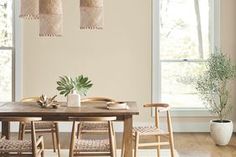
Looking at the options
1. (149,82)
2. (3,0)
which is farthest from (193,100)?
(3,0)

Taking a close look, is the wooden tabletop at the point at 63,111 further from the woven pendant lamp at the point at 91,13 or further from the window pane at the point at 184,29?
the window pane at the point at 184,29

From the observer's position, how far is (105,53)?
261 inches

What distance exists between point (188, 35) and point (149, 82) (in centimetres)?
99

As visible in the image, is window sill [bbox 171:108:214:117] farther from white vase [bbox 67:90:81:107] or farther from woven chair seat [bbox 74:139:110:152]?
woven chair seat [bbox 74:139:110:152]

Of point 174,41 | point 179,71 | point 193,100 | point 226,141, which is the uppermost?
point 174,41

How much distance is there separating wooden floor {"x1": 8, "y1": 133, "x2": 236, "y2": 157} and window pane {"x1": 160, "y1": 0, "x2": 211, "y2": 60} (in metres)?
1.29

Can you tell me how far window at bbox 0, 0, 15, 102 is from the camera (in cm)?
664

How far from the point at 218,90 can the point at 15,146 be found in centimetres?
338

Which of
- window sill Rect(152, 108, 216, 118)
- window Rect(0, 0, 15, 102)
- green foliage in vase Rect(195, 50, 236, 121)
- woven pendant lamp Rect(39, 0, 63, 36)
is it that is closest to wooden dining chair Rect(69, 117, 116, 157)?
woven pendant lamp Rect(39, 0, 63, 36)

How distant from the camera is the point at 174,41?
672 centimetres

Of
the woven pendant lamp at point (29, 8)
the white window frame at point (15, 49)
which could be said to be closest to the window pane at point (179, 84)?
the white window frame at point (15, 49)

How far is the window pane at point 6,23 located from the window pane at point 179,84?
97.9 inches

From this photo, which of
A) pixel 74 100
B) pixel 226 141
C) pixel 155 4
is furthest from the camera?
pixel 155 4

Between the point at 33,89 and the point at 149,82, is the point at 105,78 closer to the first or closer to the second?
the point at 149,82
